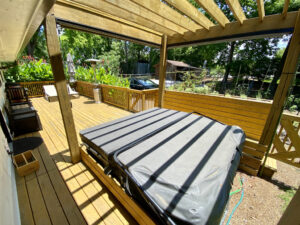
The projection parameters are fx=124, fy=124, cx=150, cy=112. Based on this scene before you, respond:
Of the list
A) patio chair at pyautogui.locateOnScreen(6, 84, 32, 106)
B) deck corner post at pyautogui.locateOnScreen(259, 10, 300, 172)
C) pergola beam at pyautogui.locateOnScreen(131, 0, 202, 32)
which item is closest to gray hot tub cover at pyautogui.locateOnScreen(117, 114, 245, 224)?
deck corner post at pyautogui.locateOnScreen(259, 10, 300, 172)

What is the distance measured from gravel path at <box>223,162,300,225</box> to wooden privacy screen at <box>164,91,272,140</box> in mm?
1217

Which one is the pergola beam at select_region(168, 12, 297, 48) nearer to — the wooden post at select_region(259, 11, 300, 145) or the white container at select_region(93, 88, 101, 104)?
the wooden post at select_region(259, 11, 300, 145)

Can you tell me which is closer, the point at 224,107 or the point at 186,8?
the point at 186,8

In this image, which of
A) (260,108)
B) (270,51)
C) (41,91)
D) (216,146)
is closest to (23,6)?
(216,146)

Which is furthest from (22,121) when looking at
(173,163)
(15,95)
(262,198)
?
(262,198)

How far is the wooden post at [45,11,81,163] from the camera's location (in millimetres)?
1774

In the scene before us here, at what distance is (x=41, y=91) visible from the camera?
24.4ft

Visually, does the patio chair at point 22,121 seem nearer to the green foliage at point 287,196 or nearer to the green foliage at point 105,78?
the green foliage at point 105,78

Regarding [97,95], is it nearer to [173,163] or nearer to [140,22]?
[140,22]

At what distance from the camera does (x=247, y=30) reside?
2.51 m

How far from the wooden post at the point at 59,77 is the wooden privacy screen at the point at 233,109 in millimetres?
3665

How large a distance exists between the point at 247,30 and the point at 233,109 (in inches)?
81.0

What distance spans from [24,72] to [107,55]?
14.7 metres

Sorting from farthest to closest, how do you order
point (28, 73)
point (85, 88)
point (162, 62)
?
point (85, 88), point (28, 73), point (162, 62)
